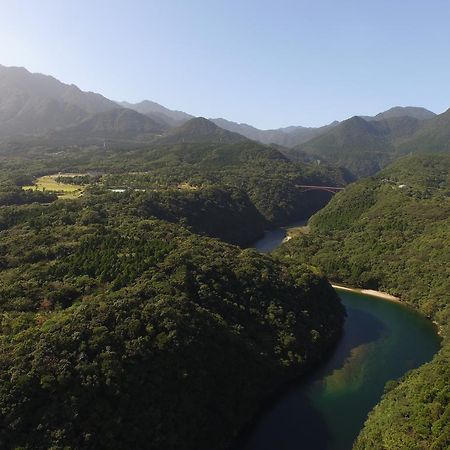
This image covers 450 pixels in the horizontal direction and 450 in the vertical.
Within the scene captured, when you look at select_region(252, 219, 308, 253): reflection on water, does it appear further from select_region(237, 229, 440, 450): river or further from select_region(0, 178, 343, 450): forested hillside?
select_region(0, 178, 343, 450): forested hillside

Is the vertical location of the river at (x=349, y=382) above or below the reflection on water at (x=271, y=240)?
above

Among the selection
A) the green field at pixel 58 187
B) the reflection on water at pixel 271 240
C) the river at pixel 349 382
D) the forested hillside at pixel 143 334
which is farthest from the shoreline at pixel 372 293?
the green field at pixel 58 187

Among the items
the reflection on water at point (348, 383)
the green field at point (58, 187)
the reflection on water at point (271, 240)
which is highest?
the green field at point (58, 187)

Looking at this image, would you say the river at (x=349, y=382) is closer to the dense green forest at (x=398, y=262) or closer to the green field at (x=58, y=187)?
the dense green forest at (x=398, y=262)

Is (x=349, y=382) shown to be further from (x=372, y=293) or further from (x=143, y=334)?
(x=372, y=293)

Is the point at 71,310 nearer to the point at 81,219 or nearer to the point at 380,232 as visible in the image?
the point at 81,219

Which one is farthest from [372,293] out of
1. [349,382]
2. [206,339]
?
[206,339]

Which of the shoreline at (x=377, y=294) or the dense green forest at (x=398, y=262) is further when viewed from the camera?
the shoreline at (x=377, y=294)
